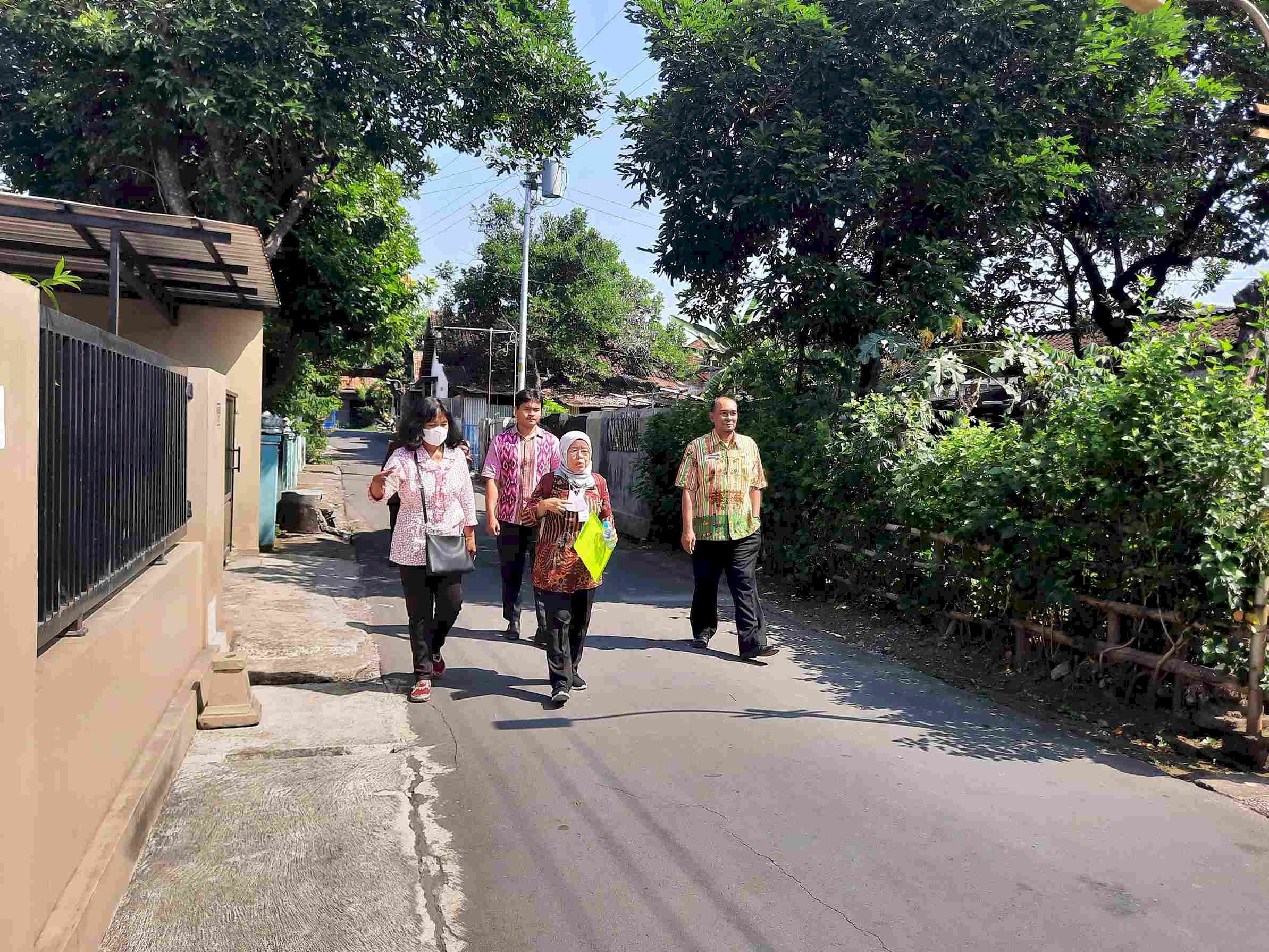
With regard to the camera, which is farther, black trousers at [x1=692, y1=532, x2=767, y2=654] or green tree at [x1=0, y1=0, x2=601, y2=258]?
green tree at [x1=0, y1=0, x2=601, y2=258]

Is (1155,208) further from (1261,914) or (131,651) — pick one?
(131,651)

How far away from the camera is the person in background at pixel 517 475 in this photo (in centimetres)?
777

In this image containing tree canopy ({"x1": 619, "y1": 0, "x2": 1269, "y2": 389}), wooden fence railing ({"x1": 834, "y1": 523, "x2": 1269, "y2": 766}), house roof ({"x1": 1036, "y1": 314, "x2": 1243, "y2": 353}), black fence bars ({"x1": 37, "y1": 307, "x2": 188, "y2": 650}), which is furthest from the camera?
house roof ({"x1": 1036, "y1": 314, "x2": 1243, "y2": 353})

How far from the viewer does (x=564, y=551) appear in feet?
20.1

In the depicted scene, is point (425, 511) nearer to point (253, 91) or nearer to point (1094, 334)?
point (253, 91)

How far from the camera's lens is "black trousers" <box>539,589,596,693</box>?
608 cm

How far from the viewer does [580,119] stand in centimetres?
1520

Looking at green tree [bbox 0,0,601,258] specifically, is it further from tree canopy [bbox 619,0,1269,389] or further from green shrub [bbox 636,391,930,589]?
green shrub [bbox 636,391,930,589]


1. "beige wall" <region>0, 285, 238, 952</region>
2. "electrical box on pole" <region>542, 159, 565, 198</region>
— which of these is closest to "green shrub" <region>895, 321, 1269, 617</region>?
"beige wall" <region>0, 285, 238, 952</region>

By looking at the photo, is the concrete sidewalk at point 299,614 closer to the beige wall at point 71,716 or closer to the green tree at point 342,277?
the beige wall at point 71,716

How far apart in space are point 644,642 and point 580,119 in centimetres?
986

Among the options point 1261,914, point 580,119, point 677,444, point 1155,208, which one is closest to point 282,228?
point 580,119

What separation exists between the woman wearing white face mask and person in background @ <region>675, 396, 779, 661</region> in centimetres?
174

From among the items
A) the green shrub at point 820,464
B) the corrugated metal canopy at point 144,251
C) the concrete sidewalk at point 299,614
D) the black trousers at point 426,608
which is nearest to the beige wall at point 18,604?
the black trousers at point 426,608
